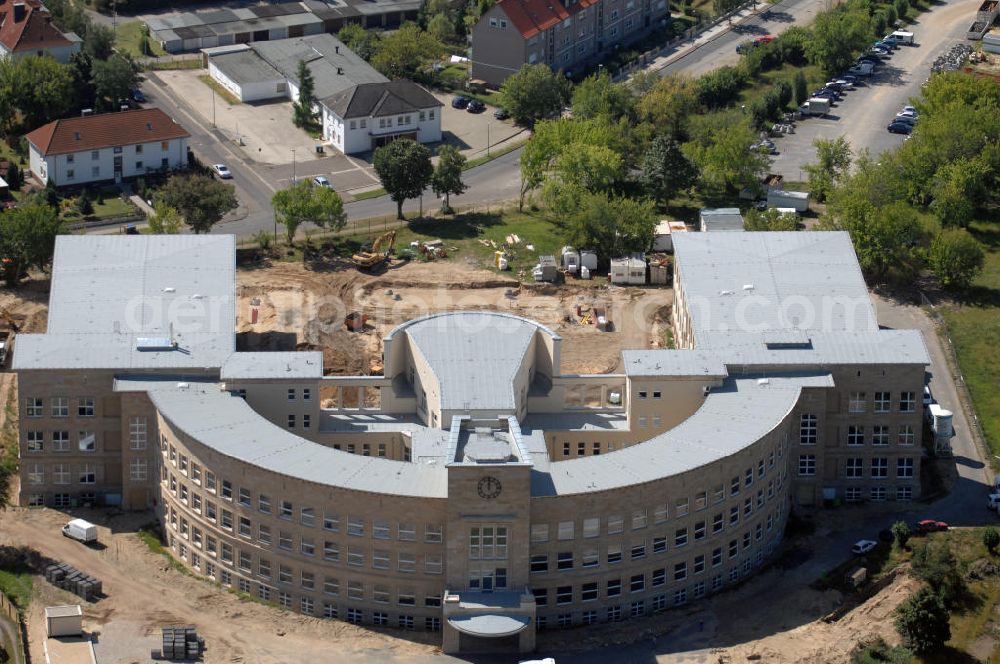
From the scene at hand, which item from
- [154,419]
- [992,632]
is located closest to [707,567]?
[992,632]

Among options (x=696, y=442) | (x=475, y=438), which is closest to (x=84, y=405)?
(x=475, y=438)

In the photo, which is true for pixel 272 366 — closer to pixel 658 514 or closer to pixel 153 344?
pixel 153 344

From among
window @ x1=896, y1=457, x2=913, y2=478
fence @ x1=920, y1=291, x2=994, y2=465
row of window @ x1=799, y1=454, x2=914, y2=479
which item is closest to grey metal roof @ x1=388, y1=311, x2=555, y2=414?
row of window @ x1=799, y1=454, x2=914, y2=479

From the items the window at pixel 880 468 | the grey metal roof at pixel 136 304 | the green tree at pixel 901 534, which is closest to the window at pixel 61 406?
the grey metal roof at pixel 136 304

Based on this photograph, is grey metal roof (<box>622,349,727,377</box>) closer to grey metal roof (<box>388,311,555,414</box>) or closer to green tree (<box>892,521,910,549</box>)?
grey metal roof (<box>388,311,555,414</box>)

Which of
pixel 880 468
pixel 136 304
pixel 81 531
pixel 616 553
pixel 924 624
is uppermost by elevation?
pixel 136 304

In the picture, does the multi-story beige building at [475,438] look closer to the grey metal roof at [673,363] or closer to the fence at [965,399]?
the grey metal roof at [673,363]

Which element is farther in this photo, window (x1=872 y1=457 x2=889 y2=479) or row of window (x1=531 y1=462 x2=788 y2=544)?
window (x1=872 y1=457 x2=889 y2=479)

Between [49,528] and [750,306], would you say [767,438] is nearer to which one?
[750,306]
